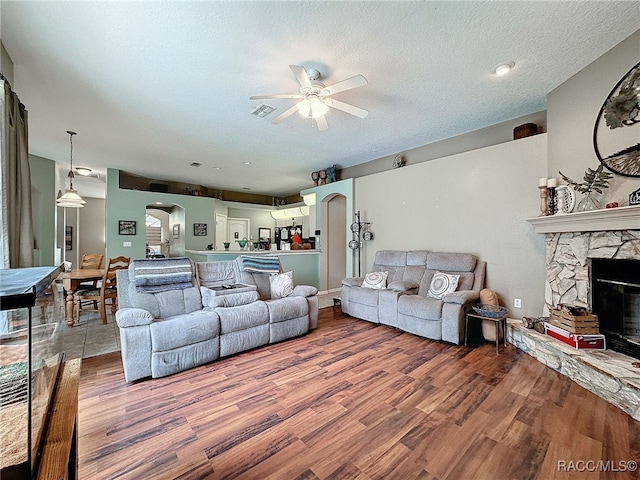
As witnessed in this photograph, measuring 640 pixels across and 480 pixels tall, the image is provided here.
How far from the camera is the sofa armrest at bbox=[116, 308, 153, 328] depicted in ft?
8.15

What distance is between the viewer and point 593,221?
256 centimetres

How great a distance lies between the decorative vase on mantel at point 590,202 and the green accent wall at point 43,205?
25.2ft

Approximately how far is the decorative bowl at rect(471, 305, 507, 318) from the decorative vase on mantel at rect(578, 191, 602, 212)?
1.30 m

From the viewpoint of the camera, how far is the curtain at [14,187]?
80.8 inches

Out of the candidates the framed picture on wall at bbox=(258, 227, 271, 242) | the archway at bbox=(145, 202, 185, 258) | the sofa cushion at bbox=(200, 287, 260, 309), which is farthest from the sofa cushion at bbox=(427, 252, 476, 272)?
the framed picture on wall at bbox=(258, 227, 271, 242)

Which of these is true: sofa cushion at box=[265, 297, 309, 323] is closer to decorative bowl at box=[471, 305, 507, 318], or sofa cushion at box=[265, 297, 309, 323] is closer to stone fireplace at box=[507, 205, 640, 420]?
decorative bowl at box=[471, 305, 507, 318]

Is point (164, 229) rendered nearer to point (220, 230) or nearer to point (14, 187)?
point (220, 230)

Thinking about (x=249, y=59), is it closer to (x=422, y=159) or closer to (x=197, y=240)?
(x=422, y=159)

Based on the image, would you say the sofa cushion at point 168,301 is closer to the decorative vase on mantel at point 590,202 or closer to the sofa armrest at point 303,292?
the sofa armrest at point 303,292

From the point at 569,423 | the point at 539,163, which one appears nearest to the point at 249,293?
the point at 569,423

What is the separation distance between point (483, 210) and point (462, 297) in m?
1.39

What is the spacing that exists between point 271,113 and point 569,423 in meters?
4.02

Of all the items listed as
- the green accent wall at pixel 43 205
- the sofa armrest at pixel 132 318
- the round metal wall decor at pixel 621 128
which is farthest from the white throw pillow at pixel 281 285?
the green accent wall at pixel 43 205

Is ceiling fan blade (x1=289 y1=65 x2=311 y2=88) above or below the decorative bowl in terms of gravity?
above
